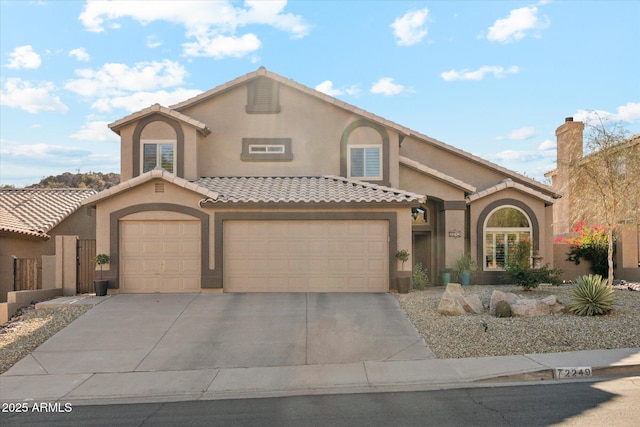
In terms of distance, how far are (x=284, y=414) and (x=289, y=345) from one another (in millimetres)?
3917

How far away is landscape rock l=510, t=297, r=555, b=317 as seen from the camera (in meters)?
12.8

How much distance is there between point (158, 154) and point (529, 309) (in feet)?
42.9

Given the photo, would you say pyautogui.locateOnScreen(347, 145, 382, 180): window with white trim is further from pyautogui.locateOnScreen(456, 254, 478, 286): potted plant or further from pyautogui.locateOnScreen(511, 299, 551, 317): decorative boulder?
pyautogui.locateOnScreen(511, 299, 551, 317): decorative boulder

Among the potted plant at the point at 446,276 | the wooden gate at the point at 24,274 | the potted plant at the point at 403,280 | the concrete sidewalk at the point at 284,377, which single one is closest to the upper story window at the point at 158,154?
the wooden gate at the point at 24,274

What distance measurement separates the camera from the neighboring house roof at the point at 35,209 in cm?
2206

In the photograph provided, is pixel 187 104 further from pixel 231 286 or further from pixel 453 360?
pixel 453 360

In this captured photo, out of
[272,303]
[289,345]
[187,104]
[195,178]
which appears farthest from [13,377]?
[187,104]

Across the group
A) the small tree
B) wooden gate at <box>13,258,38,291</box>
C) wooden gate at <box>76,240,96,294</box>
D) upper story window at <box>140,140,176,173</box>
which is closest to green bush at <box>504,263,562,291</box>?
the small tree

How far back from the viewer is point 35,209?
1004 inches

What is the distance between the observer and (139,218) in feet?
54.2

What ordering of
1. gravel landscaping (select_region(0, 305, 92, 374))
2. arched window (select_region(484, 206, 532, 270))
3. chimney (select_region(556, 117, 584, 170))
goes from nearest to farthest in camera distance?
gravel landscaping (select_region(0, 305, 92, 374)) → arched window (select_region(484, 206, 532, 270)) → chimney (select_region(556, 117, 584, 170))

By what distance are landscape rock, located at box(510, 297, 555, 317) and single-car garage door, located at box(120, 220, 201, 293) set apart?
9.21 metres

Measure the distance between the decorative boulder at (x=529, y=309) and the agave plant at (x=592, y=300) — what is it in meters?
0.66

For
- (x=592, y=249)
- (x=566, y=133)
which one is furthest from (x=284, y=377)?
(x=566, y=133)
